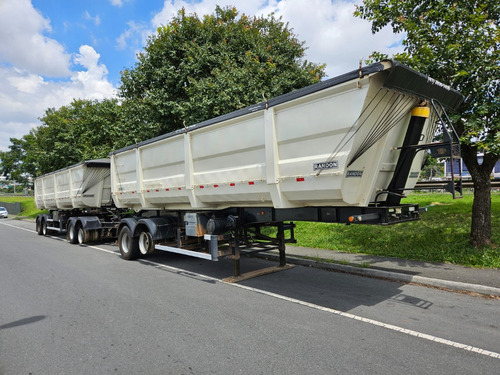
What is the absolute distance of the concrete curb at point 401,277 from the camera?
5383 mm

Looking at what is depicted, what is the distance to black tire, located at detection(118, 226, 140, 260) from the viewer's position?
8.75 m

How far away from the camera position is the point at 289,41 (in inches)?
595

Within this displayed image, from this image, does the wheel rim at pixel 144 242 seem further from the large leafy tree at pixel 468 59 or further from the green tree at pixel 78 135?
the green tree at pixel 78 135

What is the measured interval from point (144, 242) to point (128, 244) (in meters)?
0.64

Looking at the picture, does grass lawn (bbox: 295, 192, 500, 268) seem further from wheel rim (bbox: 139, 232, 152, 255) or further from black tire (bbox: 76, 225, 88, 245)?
black tire (bbox: 76, 225, 88, 245)

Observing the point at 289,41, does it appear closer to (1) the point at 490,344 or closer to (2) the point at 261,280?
(2) the point at 261,280

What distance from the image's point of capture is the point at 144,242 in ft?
28.3

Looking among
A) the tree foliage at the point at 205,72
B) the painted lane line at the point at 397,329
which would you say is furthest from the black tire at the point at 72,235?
the painted lane line at the point at 397,329

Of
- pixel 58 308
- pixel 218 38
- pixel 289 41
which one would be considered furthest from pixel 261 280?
pixel 289 41

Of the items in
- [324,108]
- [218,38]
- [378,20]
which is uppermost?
[218,38]

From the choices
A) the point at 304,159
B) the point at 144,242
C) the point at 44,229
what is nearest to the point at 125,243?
the point at 144,242

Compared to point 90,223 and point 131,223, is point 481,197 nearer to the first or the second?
point 131,223

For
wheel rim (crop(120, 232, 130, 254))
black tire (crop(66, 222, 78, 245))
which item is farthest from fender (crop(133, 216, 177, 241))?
black tire (crop(66, 222, 78, 245))

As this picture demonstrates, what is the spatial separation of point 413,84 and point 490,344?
10.5 ft
